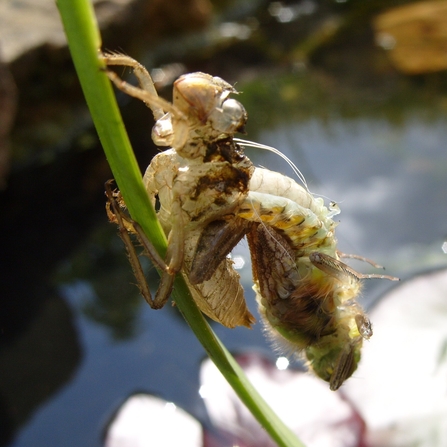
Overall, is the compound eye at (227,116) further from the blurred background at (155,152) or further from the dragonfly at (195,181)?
the blurred background at (155,152)

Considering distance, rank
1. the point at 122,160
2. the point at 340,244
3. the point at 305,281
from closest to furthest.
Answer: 1. the point at 122,160
2. the point at 305,281
3. the point at 340,244

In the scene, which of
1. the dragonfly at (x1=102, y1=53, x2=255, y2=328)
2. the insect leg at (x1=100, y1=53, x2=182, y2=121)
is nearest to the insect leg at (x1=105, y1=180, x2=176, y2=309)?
the dragonfly at (x1=102, y1=53, x2=255, y2=328)

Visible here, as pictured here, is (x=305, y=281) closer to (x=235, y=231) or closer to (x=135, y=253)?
(x=235, y=231)

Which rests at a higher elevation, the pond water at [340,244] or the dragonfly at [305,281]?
the dragonfly at [305,281]

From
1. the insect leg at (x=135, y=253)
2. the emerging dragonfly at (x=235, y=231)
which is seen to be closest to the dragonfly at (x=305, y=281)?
the emerging dragonfly at (x=235, y=231)

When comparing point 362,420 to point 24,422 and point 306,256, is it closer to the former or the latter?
point 306,256

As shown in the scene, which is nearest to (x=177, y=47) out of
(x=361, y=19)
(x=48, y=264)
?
(x=361, y=19)

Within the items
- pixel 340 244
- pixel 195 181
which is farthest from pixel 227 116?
pixel 340 244

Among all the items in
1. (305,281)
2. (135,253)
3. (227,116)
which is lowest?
(305,281)
